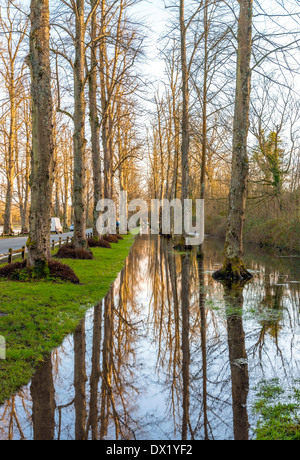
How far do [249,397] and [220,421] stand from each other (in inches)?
25.5

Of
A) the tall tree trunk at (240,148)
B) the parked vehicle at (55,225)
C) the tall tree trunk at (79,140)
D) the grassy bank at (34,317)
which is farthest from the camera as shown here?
the parked vehicle at (55,225)

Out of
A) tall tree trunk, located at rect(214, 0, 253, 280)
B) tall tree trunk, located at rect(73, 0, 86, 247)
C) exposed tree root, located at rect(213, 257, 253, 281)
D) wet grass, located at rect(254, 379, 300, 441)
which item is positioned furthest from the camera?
tall tree trunk, located at rect(73, 0, 86, 247)

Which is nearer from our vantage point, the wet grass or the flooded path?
the wet grass

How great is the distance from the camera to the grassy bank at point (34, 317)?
4.84 metres

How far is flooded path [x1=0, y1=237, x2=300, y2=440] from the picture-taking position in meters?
3.62

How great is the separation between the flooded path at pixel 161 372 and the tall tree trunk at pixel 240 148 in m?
3.86

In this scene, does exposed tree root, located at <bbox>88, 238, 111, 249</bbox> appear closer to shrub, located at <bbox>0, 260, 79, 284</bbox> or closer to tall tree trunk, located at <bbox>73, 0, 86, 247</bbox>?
tall tree trunk, located at <bbox>73, 0, 86, 247</bbox>

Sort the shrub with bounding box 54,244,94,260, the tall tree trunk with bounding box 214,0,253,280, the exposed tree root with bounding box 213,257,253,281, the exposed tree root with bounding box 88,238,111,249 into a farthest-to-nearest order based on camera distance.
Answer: the exposed tree root with bounding box 88,238,111,249
the shrub with bounding box 54,244,94,260
the exposed tree root with bounding box 213,257,253,281
the tall tree trunk with bounding box 214,0,253,280

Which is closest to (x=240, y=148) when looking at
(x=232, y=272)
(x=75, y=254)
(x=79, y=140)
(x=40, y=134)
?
(x=232, y=272)

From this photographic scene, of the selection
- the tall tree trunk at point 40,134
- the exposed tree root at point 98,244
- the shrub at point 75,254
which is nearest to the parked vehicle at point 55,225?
the exposed tree root at point 98,244

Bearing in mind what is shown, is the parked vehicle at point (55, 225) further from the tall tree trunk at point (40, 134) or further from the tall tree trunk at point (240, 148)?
the tall tree trunk at point (40, 134)

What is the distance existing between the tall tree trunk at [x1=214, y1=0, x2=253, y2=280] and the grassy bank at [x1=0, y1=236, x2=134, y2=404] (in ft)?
14.2

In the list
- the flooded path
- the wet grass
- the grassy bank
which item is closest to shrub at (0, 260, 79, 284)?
the grassy bank

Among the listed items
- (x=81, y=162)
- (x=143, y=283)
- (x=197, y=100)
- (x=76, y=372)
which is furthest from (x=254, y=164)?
(x=76, y=372)
